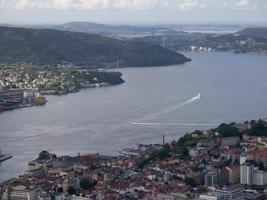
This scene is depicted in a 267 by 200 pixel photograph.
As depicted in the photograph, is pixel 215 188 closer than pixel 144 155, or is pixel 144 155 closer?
pixel 215 188

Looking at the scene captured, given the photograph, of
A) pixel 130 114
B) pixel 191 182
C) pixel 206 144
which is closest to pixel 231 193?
pixel 191 182

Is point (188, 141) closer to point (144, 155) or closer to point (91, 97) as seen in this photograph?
point (144, 155)

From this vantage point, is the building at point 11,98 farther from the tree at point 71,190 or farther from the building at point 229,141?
the tree at point 71,190

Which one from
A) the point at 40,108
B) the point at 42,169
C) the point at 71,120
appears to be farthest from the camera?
the point at 40,108

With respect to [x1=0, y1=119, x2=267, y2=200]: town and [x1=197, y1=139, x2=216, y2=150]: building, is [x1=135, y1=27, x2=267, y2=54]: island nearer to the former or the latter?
[x1=197, y1=139, x2=216, y2=150]: building

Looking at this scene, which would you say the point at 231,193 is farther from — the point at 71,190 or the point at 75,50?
the point at 75,50

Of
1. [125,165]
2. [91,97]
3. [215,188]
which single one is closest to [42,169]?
[125,165]

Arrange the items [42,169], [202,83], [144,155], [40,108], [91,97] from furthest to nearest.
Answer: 1. [202,83]
2. [91,97]
3. [40,108]
4. [144,155]
5. [42,169]

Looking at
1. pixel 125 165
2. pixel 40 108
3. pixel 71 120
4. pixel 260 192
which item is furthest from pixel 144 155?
pixel 40 108
